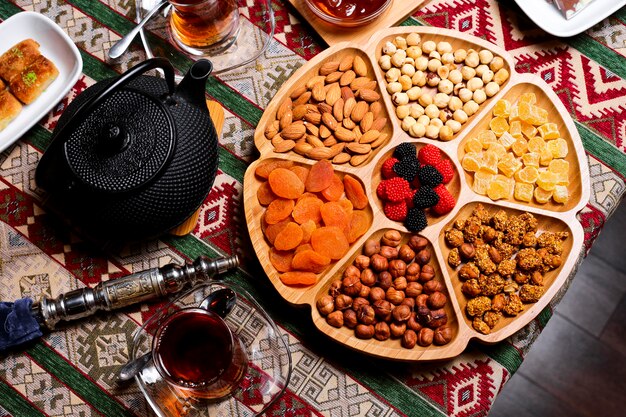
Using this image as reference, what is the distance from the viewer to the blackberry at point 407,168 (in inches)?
57.3

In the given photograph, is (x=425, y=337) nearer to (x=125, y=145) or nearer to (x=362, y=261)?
(x=362, y=261)

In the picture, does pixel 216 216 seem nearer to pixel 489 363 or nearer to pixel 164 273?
pixel 164 273

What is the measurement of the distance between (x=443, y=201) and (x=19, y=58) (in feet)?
3.38

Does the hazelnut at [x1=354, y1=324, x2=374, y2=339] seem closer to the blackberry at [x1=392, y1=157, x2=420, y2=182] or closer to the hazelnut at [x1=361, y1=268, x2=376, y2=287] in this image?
the hazelnut at [x1=361, y1=268, x2=376, y2=287]

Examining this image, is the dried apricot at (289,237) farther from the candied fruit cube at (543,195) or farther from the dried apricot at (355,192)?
the candied fruit cube at (543,195)

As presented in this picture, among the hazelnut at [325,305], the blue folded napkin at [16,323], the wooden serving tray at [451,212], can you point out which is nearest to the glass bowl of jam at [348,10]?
the wooden serving tray at [451,212]

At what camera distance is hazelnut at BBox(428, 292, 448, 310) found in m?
1.43

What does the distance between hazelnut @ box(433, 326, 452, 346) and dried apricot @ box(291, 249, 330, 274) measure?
0.27m


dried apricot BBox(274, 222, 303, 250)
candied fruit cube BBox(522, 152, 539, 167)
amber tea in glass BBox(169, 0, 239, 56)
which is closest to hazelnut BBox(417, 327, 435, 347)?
dried apricot BBox(274, 222, 303, 250)

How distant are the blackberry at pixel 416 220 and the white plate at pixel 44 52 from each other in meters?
0.82

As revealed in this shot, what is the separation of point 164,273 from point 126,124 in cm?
35

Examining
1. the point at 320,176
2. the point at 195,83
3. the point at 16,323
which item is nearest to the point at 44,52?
the point at 195,83

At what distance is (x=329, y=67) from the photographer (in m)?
1.54

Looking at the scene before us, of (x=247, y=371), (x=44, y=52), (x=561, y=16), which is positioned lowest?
(x=247, y=371)
